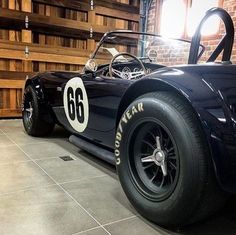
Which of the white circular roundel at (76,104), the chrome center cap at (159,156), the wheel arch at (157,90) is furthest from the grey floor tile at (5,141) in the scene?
the chrome center cap at (159,156)

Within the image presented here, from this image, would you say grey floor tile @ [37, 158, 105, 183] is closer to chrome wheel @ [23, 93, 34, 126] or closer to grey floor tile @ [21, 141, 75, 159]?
grey floor tile @ [21, 141, 75, 159]

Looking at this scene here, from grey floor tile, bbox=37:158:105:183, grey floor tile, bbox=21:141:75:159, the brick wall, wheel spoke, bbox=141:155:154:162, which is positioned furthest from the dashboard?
the brick wall

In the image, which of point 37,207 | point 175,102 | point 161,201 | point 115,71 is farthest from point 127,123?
point 115,71

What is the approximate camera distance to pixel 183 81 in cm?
133

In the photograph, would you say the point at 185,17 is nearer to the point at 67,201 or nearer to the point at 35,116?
the point at 35,116

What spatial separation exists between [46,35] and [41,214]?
13.4 feet

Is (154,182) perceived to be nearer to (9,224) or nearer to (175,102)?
(175,102)

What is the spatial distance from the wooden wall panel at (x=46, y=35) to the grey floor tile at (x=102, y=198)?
3.16 m

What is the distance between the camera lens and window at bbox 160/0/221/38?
4.51m

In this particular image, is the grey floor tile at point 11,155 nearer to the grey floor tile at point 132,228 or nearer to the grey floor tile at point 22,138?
the grey floor tile at point 22,138

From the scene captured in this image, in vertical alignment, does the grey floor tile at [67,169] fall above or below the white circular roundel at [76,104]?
below

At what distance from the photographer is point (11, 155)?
104 inches

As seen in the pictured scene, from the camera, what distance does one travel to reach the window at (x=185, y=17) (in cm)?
451

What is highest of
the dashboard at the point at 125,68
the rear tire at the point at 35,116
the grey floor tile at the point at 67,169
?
the dashboard at the point at 125,68
